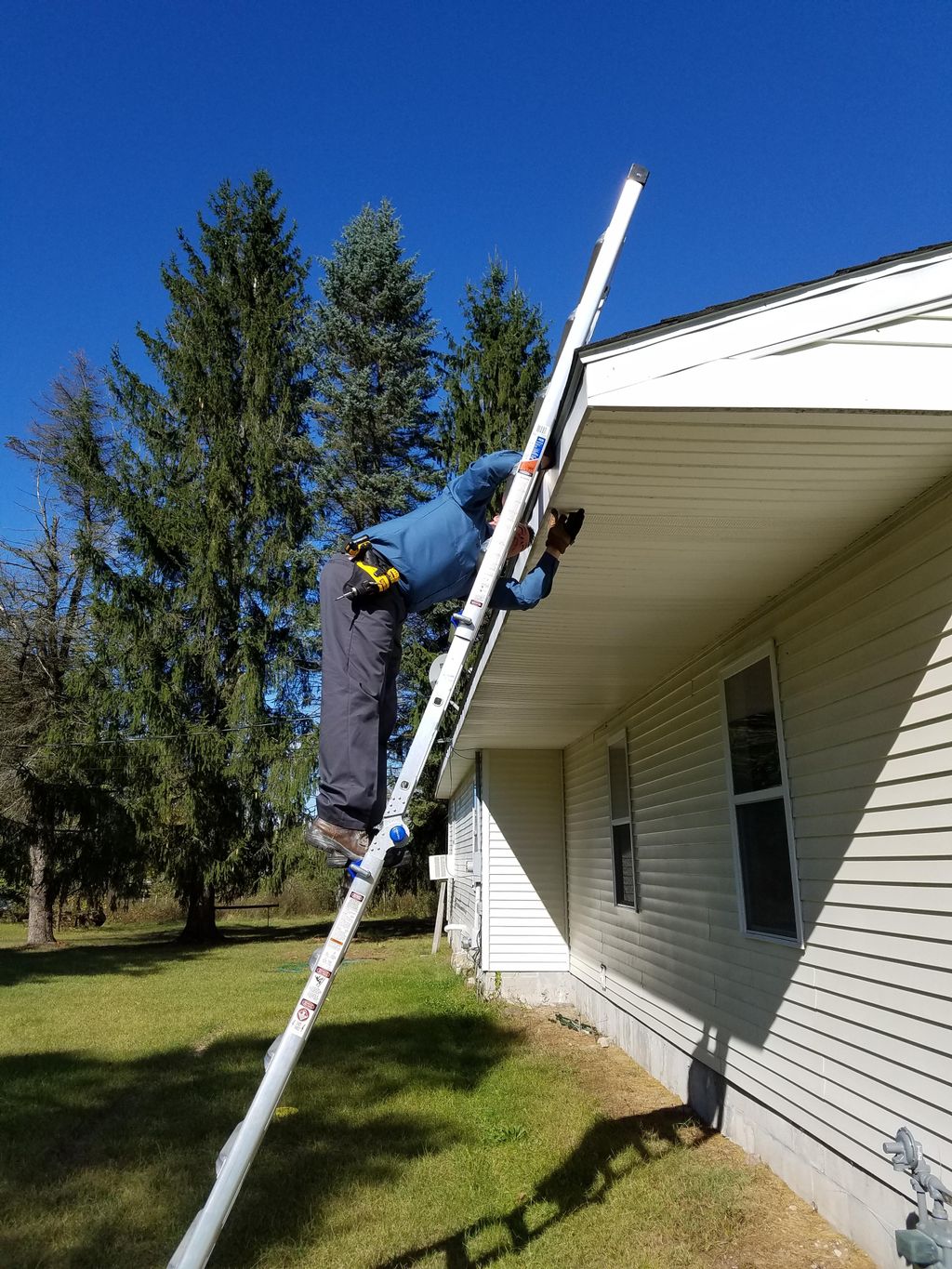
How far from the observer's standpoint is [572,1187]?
161 inches

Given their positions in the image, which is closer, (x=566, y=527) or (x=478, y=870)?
(x=566, y=527)

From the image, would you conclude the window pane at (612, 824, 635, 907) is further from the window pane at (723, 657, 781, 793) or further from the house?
the window pane at (723, 657, 781, 793)

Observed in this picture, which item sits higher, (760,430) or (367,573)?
(760,430)

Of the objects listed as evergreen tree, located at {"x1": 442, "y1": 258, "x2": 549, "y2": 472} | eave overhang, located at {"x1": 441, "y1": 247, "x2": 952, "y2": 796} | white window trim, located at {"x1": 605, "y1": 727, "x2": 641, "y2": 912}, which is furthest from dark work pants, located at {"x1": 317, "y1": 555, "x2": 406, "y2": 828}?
evergreen tree, located at {"x1": 442, "y1": 258, "x2": 549, "y2": 472}

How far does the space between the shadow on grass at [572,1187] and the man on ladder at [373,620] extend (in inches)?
74.6

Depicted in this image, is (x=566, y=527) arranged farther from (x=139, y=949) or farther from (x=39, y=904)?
(x=39, y=904)

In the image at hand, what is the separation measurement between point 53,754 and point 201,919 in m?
4.68

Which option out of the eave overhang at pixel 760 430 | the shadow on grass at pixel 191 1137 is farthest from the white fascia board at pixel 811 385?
the shadow on grass at pixel 191 1137

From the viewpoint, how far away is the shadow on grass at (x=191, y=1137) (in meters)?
3.66

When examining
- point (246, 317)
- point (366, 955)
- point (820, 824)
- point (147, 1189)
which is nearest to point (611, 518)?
point (820, 824)

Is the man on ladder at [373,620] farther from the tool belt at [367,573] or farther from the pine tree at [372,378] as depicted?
the pine tree at [372,378]

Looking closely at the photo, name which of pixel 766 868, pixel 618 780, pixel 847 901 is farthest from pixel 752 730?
pixel 618 780

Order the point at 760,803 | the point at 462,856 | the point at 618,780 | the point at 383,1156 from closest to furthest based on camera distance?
the point at 383,1156, the point at 760,803, the point at 618,780, the point at 462,856

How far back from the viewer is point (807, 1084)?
3.91m
